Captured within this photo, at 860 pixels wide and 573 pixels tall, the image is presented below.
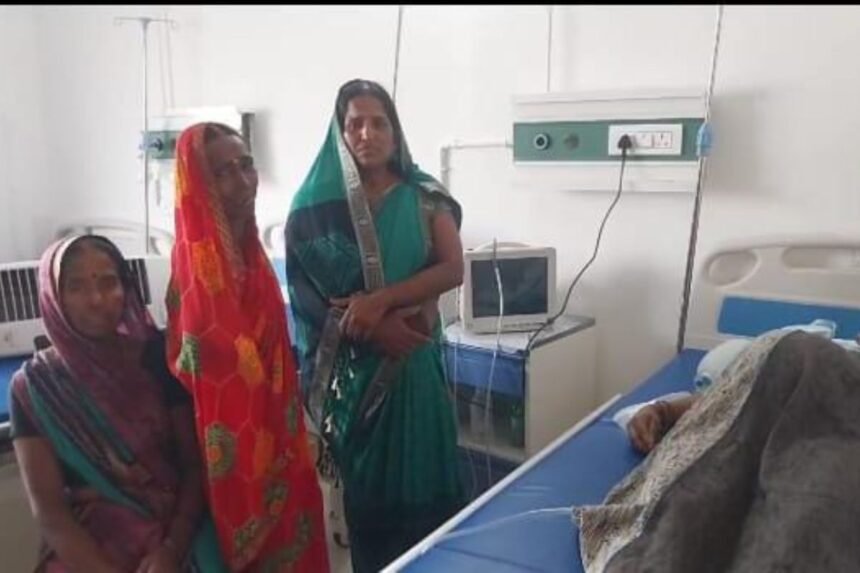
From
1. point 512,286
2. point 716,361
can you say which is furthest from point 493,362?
point 716,361

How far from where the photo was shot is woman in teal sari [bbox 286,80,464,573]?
156cm

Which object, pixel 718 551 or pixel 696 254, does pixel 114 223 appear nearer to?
pixel 696 254

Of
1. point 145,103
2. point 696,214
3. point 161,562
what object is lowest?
point 161,562

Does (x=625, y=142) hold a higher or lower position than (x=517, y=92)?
lower

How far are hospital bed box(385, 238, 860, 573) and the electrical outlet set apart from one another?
0.31 metres

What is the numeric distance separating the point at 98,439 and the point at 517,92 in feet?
5.09

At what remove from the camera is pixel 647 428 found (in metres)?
1.35

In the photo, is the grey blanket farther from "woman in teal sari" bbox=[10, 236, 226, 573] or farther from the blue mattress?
"woman in teal sari" bbox=[10, 236, 226, 573]

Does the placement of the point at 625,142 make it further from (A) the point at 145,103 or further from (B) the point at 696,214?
(A) the point at 145,103

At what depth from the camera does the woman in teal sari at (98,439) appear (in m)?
1.26

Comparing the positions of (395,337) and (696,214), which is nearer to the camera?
(395,337)

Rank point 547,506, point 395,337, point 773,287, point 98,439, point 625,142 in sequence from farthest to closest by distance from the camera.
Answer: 1. point 625,142
2. point 773,287
3. point 395,337
4. point 98,439
5. point 547,506

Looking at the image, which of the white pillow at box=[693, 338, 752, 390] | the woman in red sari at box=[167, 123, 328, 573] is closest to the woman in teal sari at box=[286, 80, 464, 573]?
the woman in red sari at box=[167, 123, 328, 573]

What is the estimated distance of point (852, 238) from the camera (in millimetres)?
1765
